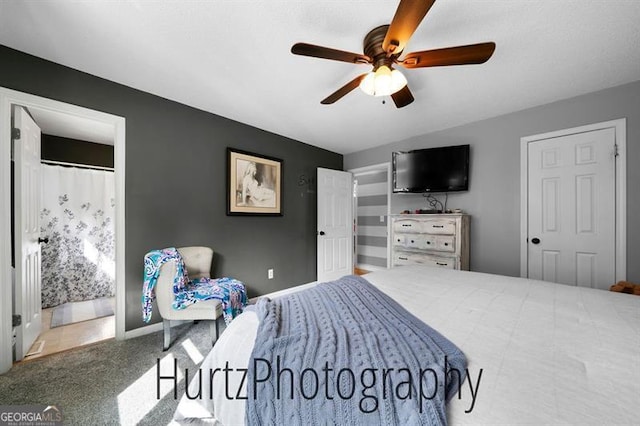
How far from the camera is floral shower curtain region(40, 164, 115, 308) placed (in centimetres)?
290

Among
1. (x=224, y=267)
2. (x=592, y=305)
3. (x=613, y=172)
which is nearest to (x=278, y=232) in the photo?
(x=224, y=267)

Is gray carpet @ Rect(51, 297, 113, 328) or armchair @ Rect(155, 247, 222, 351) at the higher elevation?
armchair @ Rect(155, 247, 222, 351)

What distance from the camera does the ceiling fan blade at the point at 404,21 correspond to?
103 centimetres

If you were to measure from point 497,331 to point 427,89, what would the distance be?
2.12 metres

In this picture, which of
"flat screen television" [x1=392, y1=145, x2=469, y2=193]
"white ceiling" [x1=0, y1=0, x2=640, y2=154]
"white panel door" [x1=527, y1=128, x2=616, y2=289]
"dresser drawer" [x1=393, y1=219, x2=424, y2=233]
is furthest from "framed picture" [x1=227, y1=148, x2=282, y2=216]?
"white panel door" [x1=527, y1=128, x2=616, y2=289]

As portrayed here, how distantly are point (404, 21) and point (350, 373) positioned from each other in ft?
4.87

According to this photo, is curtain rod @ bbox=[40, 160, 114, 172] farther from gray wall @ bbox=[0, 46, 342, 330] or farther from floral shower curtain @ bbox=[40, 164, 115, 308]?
gray wall @ bbox=[0, 46, 342, 330]

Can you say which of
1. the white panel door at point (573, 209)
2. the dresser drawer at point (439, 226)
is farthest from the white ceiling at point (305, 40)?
the dresser drawer at point (439, 226)

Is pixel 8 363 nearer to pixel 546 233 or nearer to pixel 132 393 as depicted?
pixel 132 393

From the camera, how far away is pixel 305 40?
1.61 m

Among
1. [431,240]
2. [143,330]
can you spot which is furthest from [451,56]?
[143,330]

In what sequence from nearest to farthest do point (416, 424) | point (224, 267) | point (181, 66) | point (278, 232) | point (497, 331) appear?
point (416, 424), point (497, 331), point (181, 66), point (224, 267), point (278, 232)

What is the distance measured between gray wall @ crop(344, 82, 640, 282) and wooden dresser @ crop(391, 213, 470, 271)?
25 cm

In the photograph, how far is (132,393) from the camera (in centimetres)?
147
